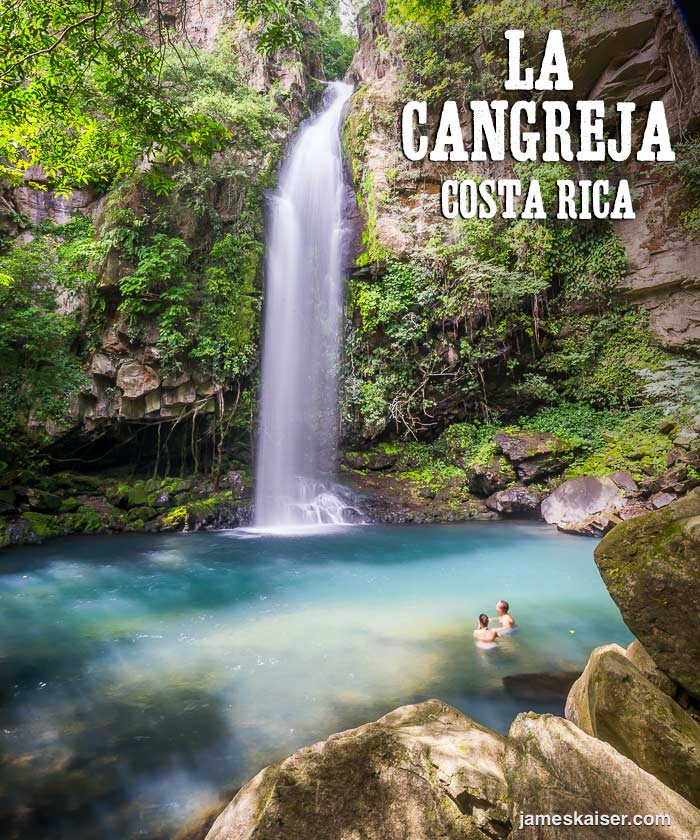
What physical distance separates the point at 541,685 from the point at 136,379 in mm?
12062

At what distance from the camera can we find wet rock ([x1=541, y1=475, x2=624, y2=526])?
1136 cm

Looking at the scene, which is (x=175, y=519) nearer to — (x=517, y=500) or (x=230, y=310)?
(x=230, y=310)

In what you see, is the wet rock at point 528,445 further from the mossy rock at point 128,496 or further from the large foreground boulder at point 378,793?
the large foreground boulder at point 378,793

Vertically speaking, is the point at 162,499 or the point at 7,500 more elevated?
the point at 7,500

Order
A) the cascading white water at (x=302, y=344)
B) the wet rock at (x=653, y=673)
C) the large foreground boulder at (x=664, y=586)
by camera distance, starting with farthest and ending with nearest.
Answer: the cascading white water at (x=302, y=344) < the wet rock at (x=653, y=673) < the large foreground boulder at (x=664, y=586)

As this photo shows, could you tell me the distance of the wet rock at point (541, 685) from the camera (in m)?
4.45

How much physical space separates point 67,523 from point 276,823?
11828 mm

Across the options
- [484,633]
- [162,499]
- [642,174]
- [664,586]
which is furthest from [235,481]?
[642,174]

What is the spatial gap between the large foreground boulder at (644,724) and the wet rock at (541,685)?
1514 mm

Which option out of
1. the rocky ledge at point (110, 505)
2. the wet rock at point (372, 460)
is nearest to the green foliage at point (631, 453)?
the wet rock at point (372, 460)

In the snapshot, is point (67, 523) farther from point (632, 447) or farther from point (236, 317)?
point (632, 447)

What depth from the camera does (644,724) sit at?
2.60m

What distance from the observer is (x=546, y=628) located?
20.5 ft

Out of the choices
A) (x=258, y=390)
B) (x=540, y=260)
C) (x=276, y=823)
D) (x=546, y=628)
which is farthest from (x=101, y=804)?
(x=540, y=260)
